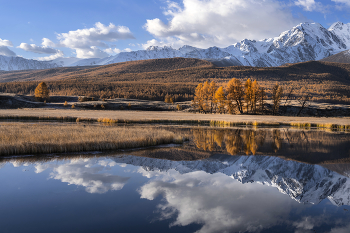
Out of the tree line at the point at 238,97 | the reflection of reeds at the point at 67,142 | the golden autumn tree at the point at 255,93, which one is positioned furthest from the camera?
the tree line at the point at 238,97

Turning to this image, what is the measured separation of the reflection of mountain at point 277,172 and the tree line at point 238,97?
65.2 m

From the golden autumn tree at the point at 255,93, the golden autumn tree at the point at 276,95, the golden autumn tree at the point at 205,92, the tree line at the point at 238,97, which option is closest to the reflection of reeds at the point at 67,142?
the tree line at the point at 238,97

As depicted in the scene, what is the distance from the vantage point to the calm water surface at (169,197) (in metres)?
7.73

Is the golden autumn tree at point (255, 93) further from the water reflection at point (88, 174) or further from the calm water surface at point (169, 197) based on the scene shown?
the water reflection at point (88, 174)

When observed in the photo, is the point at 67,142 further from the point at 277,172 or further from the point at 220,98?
the point at 220,98

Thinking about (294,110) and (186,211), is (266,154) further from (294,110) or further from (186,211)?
(294,110)

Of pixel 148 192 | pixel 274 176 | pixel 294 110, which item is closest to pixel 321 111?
pixel 294 110

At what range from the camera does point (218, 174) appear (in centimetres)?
1359

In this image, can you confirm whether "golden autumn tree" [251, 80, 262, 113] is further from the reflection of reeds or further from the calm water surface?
the calm water surface

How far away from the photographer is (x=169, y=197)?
991cm

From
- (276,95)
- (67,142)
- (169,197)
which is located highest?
(276,95)

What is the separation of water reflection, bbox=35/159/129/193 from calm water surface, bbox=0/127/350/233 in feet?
0.14

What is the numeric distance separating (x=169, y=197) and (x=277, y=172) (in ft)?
23.1

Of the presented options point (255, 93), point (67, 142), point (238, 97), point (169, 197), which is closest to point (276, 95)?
point (255, 93)
